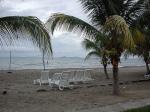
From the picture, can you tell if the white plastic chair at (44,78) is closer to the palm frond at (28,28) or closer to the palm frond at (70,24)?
the palm frond at (70,24)

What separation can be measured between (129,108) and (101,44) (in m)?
4.54

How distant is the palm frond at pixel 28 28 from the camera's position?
10.1 metres

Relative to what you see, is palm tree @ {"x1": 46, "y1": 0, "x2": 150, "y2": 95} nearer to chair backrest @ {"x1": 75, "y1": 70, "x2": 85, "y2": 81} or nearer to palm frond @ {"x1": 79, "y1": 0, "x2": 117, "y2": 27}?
palm frond @ {"x1": 79, "y1": 0, "x2": 117, "y2": 27}

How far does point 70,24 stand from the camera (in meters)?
14.5

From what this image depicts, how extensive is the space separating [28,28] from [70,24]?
4268 mm

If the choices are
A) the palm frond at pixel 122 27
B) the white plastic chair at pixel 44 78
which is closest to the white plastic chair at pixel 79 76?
the white plastic chair at pixel 44 78

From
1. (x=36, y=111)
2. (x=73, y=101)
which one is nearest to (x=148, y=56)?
(x=73, y=101)

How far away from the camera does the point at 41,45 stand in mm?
10039

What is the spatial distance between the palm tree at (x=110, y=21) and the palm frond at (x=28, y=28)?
3253 mm

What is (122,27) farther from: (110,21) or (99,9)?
(99,9)

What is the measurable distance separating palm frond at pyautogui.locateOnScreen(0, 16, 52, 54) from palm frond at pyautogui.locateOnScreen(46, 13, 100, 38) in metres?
3.17


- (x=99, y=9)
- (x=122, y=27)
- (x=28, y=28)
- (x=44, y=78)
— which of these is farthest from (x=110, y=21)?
(x=44, y=78)

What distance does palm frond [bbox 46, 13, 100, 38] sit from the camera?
1405 centimetres

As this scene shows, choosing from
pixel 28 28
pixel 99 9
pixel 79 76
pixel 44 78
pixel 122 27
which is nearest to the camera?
pixel 28 28
